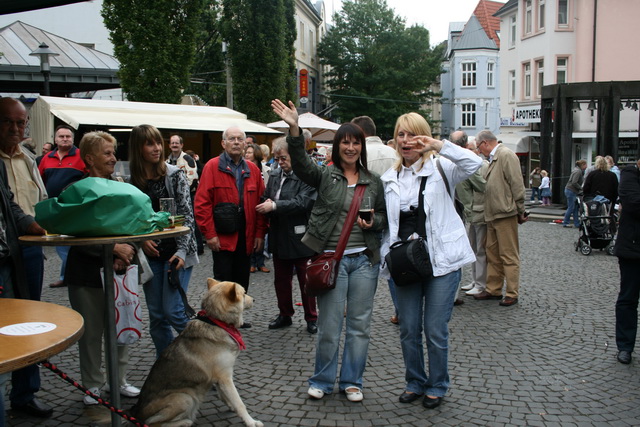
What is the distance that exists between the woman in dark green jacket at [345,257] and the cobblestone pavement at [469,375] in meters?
0.24

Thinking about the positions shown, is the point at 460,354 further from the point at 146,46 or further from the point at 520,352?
the point at 146,46

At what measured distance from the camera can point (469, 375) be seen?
5.01 metres

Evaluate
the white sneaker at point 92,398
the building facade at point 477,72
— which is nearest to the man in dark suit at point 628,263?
the white sneaker at point 92,398

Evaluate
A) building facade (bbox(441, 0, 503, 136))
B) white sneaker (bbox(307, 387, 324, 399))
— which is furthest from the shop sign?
white sneaker (bbox(307, 387, 324, 399))

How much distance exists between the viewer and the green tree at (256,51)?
2864 cm

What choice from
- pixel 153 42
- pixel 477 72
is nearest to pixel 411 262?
pixel 153 42

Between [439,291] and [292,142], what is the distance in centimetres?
149

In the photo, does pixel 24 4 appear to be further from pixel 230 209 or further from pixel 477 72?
pixel 477 72

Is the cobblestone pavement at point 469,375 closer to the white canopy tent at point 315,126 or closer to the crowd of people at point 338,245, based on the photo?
the crowd of people at point 338,245

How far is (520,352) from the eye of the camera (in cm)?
561

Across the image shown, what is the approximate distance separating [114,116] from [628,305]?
1233 centimetres

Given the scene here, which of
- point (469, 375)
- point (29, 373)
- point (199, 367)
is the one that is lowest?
point (469, 375)

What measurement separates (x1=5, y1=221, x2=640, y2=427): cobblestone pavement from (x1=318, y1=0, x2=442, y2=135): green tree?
132 feet

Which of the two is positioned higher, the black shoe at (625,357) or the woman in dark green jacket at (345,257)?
the woman in dark green jacket at (345,257)
